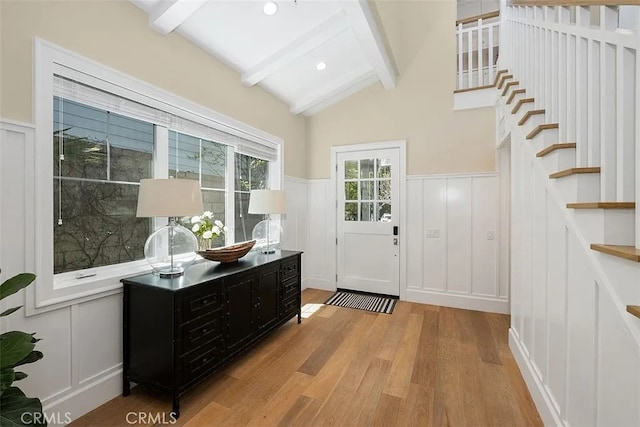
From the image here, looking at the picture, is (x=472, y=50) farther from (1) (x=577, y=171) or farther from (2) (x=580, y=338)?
(2) (x=580, y=338)

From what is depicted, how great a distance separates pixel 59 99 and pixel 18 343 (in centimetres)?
148

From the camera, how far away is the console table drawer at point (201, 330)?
1844 mm

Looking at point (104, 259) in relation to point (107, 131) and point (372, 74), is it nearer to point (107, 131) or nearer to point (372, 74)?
point (107, 131)

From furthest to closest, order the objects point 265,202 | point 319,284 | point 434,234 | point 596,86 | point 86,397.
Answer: point 319,284 → point 434,234 → point 265,202 → point 86,397 → point 596,86

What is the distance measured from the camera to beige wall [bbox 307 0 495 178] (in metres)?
3.60

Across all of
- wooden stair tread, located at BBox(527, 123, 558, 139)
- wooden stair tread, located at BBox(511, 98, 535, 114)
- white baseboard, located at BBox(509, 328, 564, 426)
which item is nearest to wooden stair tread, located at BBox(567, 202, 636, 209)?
wooden stair tread, located at BBox(527, 123, 558, 139)

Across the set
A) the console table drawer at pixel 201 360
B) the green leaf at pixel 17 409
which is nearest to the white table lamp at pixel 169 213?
the console table drawer at pixel 201 360

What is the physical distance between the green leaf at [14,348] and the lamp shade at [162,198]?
0.84 metres

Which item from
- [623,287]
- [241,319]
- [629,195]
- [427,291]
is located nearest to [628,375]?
[623,287]

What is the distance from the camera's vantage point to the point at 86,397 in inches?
70.1

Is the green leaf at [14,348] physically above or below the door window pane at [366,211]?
below

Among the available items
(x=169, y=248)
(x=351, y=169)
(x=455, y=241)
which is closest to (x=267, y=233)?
(x=169, y=248)

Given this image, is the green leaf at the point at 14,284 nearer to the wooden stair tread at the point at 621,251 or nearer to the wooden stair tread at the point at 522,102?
the wooden stair tread at the point at 621,251

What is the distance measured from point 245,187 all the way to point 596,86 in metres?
3.12
